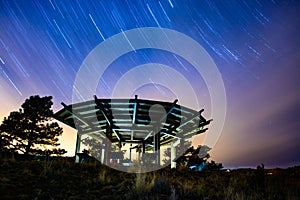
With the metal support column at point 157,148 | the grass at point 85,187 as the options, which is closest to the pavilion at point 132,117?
the metal support column at point 157,148

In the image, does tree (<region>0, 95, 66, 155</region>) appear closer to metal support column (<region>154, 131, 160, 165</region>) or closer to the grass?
metal support column (<region>154, 131, 160, 165</region>)

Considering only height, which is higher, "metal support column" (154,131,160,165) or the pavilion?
the pavilion

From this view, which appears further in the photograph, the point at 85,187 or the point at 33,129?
the point at 33,129

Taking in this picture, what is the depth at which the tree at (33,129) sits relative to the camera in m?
22.0

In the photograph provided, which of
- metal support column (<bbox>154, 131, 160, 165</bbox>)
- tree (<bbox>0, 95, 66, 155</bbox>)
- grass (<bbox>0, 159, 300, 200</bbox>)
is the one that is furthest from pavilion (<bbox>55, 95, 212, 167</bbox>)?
tree (<bbox>0, 95, 66, 155</bbox>)

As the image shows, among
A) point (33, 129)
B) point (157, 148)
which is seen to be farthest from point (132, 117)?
point (33, 129)

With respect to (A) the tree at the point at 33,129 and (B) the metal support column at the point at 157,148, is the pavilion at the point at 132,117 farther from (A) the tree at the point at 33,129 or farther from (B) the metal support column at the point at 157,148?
(A) the tree at the point at 33,129

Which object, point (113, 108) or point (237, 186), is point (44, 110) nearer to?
point (113, 108)

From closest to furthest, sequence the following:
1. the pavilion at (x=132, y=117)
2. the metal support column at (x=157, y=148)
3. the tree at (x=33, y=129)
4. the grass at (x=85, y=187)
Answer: the grass at (x=85, y=187) < the pavilion at (x=132, y=117) < the metal support column at (x=157, y=148) < the tree at (x=33, y=129)

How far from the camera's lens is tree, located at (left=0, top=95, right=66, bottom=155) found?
22.0m

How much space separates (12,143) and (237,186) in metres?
21.2

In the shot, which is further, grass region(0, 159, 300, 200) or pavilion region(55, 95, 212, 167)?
pavilion region(55, 95, 212, 167)

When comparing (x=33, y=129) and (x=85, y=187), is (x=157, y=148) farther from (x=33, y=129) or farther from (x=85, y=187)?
(x=33, y=129)

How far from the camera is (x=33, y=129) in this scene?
22781 mm
